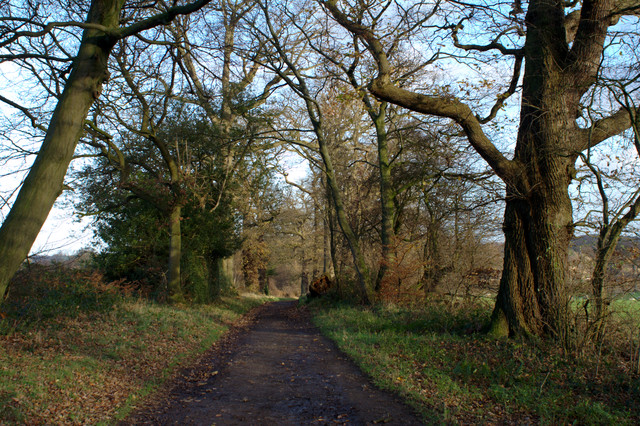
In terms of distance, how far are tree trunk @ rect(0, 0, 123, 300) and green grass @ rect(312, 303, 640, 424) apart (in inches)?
213

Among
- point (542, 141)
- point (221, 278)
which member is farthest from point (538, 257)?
point (221, 278)

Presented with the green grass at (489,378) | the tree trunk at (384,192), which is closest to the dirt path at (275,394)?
the green grass at (489,378)

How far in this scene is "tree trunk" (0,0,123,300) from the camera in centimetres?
579

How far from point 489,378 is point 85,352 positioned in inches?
257

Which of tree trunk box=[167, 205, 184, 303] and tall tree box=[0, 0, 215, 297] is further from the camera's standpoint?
tree trunk box=[167, 205, 184, 303]

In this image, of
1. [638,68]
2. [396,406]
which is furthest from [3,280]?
[638,68]

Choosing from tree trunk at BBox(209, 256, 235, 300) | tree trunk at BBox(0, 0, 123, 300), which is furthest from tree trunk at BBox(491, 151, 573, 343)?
tree trunk at BBox(209, 256, 235, 300)

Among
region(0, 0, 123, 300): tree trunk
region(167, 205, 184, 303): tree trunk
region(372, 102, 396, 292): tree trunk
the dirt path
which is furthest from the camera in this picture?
region(372, 102, 396, 292): tree trunk

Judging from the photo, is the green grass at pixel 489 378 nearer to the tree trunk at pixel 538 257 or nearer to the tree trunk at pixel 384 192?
the tree trunk at pixel 538 257

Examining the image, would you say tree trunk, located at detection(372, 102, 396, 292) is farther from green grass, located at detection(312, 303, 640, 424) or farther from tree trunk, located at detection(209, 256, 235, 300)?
tree trunk, located at detection(209, 256, 235, 300)

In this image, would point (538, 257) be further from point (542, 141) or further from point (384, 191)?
point (384, 191)

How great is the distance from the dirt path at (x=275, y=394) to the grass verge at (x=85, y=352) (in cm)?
52

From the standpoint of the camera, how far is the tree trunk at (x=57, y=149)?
5.79 meters

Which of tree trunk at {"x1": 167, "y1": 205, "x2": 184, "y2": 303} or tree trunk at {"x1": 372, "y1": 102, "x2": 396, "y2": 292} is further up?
tree trunk at {"x1": 372, "y1": 102, "x2": 396, "y2": 292}
